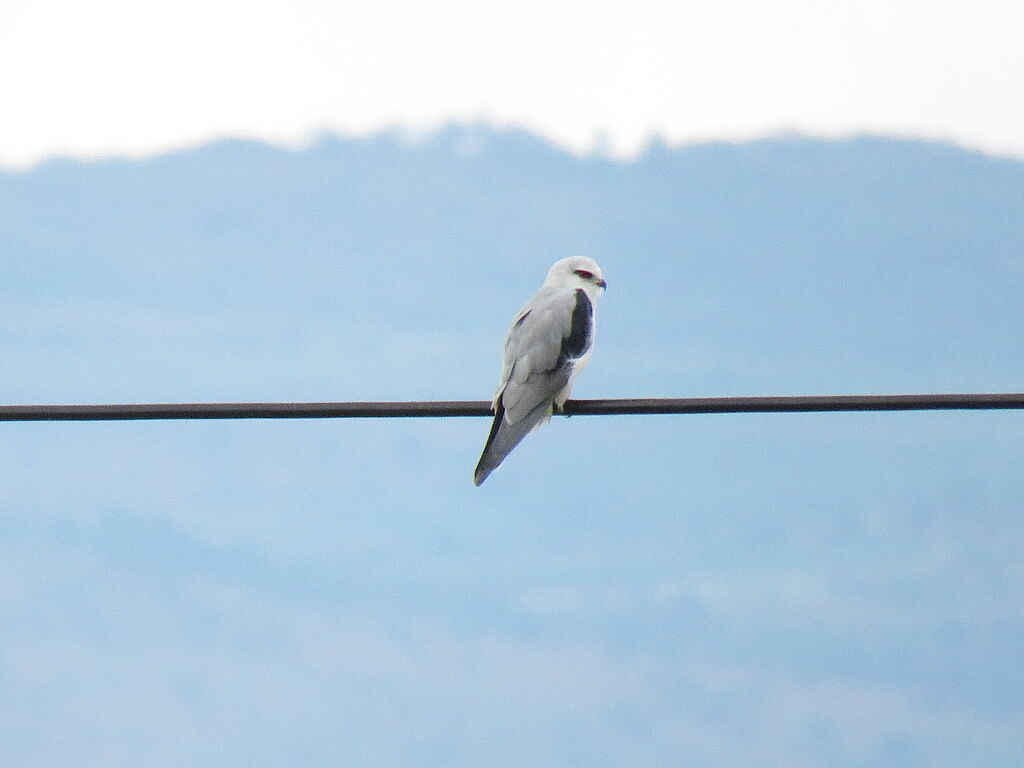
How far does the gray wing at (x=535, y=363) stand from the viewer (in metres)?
5.48

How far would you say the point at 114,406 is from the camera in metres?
3.87

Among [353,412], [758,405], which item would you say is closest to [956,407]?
[758,405]

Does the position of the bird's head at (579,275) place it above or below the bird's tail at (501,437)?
above

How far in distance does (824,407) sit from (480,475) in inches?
75.9

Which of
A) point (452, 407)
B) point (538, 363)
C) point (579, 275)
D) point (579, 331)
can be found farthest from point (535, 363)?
point (452, 407)

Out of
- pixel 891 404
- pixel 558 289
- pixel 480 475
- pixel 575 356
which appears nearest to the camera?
pixel 891 404

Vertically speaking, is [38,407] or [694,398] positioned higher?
[694,398]

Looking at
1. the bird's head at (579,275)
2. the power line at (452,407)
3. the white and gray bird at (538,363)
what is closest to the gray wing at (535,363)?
the white and gray bird at (538,363)

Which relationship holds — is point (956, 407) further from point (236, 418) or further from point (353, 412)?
point (236, 418)

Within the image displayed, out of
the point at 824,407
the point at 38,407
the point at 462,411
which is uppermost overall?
the point at 824,407

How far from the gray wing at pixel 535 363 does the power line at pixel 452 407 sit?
5.01ft

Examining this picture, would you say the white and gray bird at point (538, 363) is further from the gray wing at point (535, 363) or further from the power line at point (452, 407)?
the power line at point (452, 407)

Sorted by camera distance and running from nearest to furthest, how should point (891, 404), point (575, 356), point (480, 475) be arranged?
point (891, 404) → point (480, 475) → point (575, 356)

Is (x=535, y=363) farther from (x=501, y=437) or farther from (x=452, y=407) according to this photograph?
→ (x=452, y=407)
